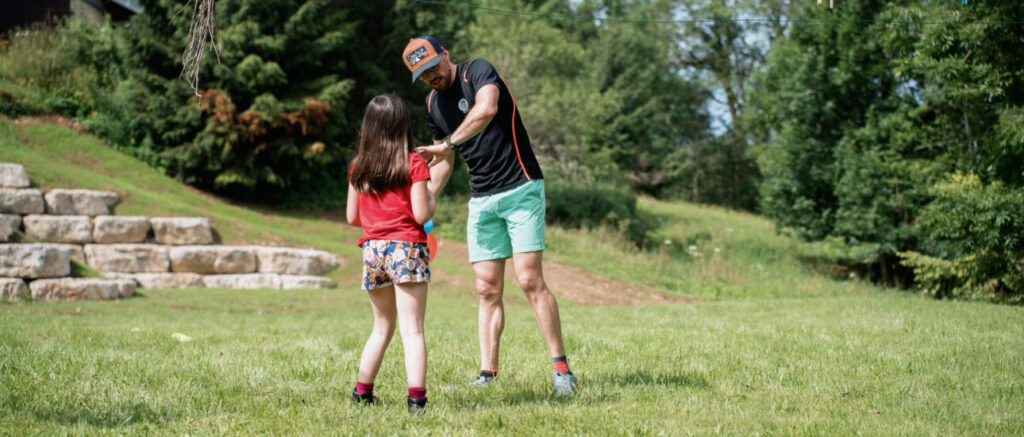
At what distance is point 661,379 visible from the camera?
15.5 ft

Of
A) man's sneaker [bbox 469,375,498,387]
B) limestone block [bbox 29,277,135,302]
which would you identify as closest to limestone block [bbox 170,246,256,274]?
limestone block [bbox 29,277,135,302]

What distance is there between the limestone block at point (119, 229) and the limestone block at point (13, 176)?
1.46 meters

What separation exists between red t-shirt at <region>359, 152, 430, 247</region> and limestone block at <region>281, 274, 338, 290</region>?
11157 mm

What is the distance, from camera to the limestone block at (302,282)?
570 inches

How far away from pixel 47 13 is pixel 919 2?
2399 cm

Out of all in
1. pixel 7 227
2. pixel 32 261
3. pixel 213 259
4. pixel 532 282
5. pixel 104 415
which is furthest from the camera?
pixel 213 259

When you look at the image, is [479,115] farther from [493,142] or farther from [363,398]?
[363,398]

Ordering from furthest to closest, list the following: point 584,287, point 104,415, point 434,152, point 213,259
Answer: point 584,287
point 213,259
point 434,152
point 104,415

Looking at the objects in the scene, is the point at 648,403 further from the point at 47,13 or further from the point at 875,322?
the point at 47,13

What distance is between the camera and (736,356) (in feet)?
18.5

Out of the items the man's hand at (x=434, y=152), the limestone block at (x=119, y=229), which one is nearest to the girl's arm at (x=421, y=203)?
the man's hand at (x=434, y=152)

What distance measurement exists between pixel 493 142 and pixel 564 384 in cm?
150

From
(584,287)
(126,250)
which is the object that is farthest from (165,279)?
(584,287)

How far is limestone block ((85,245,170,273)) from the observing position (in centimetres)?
1339
